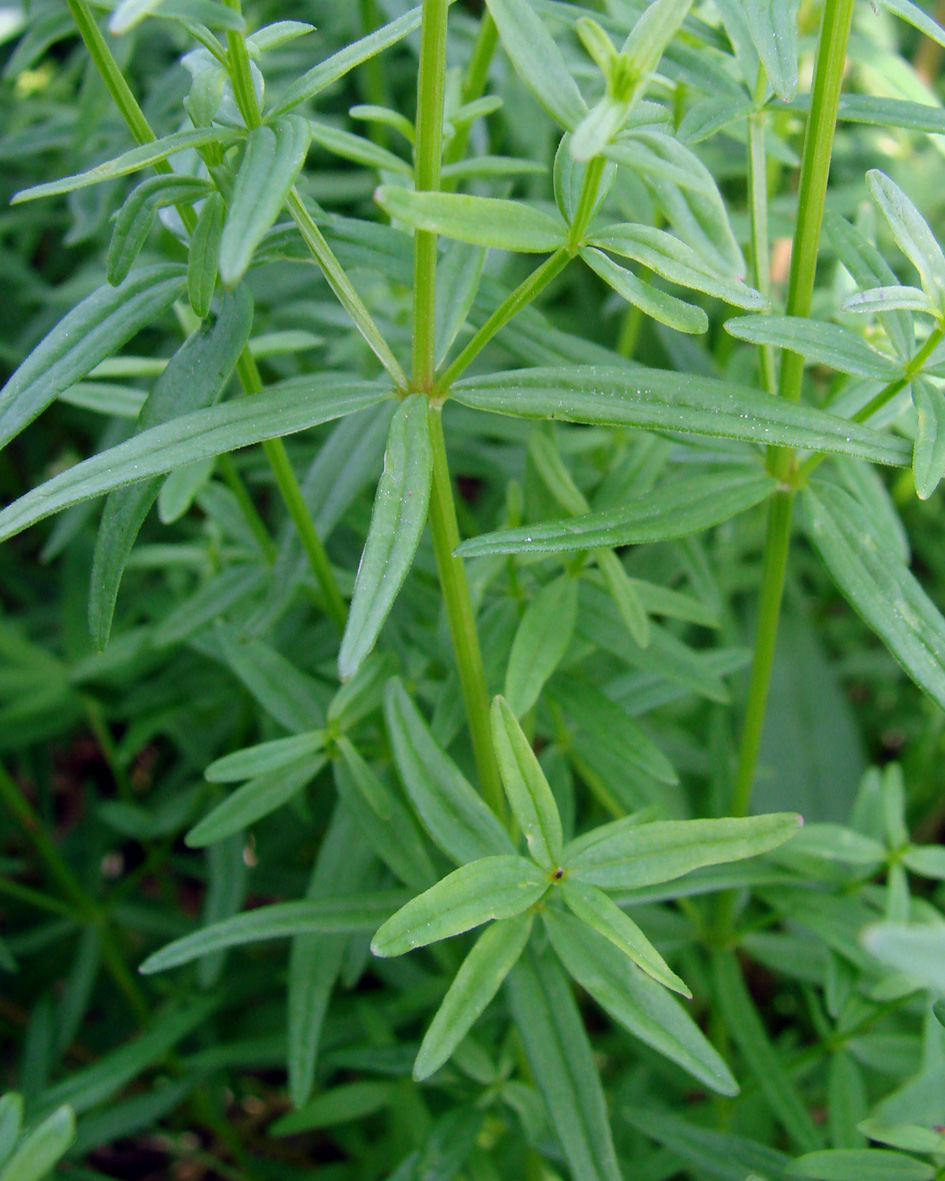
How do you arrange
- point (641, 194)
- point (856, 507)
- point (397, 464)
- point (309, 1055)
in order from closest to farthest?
point (397, 464), point (856, 507), point (309, 1055), point (641, 194)

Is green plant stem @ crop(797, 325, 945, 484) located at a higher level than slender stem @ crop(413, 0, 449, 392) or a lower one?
lower

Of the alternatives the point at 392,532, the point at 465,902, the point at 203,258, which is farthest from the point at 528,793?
the point at 203,258

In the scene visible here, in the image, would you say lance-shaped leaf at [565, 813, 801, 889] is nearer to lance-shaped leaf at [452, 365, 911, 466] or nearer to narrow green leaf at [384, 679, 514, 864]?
narrow green leaf at [384, 679, 514, 864]

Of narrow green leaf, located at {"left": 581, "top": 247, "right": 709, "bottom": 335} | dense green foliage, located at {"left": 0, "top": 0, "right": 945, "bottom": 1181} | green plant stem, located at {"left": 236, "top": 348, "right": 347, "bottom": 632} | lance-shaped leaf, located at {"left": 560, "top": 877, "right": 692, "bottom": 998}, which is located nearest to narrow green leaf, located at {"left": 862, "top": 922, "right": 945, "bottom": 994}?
dense green foliage, located at {"left": 0, "top": 0, "right": 945, "bottom": 1181}

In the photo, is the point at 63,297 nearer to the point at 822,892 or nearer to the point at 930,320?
the point at 930,320

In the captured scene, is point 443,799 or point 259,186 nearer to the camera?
point 259,186

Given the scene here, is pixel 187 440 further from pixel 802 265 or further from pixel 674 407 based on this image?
pixel 802 265

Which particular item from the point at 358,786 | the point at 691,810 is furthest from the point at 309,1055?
the point at 691,810

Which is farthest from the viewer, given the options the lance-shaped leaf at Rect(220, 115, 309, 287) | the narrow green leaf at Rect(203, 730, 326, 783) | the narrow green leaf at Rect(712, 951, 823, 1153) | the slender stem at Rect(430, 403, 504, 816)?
the narrow green leaf at Rect(712, 951, 823, 1153)
